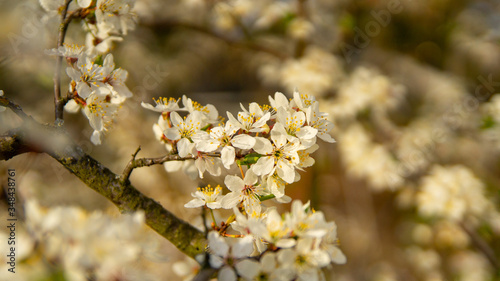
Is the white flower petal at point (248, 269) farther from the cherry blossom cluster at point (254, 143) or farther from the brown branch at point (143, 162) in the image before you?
the brown branch at point (143, 162)

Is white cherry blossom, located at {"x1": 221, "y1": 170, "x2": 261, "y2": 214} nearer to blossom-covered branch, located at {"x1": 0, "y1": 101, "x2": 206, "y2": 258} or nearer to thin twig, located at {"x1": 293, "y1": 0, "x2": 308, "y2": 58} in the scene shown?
blossom-covered branch, located at {"x1": 0, "y1": 101, "x2": 206, "y2": 258}

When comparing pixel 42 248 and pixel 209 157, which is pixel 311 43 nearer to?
pixel 209 157

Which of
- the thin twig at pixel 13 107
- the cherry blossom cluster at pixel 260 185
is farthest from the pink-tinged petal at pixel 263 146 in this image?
the thin twig at pixel 13 107

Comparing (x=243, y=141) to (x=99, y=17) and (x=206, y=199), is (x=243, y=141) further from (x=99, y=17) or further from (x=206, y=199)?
(x=99, y=17)

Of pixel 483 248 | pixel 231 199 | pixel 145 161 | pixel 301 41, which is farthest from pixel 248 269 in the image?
pixel 301 41

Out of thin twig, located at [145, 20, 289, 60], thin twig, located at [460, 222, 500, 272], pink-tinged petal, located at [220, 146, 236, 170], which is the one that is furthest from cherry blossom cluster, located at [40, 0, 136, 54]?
thin twig, located at [460, 222, 500, 272]

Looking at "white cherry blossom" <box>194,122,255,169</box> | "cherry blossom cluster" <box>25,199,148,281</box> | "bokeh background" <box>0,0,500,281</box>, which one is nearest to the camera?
"cherry blossom cluster" <box>25,199,148,281</box>
